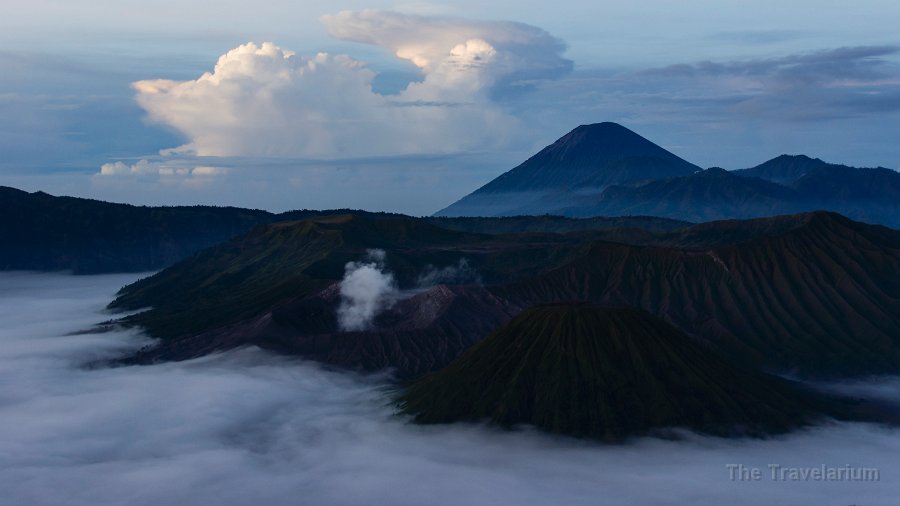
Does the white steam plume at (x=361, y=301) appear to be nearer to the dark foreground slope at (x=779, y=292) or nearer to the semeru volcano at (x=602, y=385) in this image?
the dark foreground slope at (x=779, y=292)

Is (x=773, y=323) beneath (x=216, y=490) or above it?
above

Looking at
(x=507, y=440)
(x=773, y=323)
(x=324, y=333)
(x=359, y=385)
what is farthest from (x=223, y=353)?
(x=773, y=323)

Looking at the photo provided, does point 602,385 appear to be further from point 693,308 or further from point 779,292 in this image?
point 779,292

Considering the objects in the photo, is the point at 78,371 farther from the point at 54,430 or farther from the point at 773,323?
the point at 773,323

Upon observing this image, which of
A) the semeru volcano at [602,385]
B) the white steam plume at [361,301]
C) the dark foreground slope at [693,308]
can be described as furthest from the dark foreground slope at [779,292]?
the semeru volcano at [602,385]

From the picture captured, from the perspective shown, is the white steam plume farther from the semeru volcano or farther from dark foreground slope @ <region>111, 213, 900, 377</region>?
the semeru volcano

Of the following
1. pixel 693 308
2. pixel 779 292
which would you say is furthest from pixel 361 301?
pixel 779 292

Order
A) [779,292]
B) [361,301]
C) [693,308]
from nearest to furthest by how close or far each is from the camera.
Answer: [693,308] < [779,292] < [361,301]

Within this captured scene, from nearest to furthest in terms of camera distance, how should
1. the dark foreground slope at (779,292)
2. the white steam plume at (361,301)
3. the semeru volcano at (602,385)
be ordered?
the semeru volcano at (602,385) < the dark foreground slope at (779,292) < the white steam plume at (361,301)
